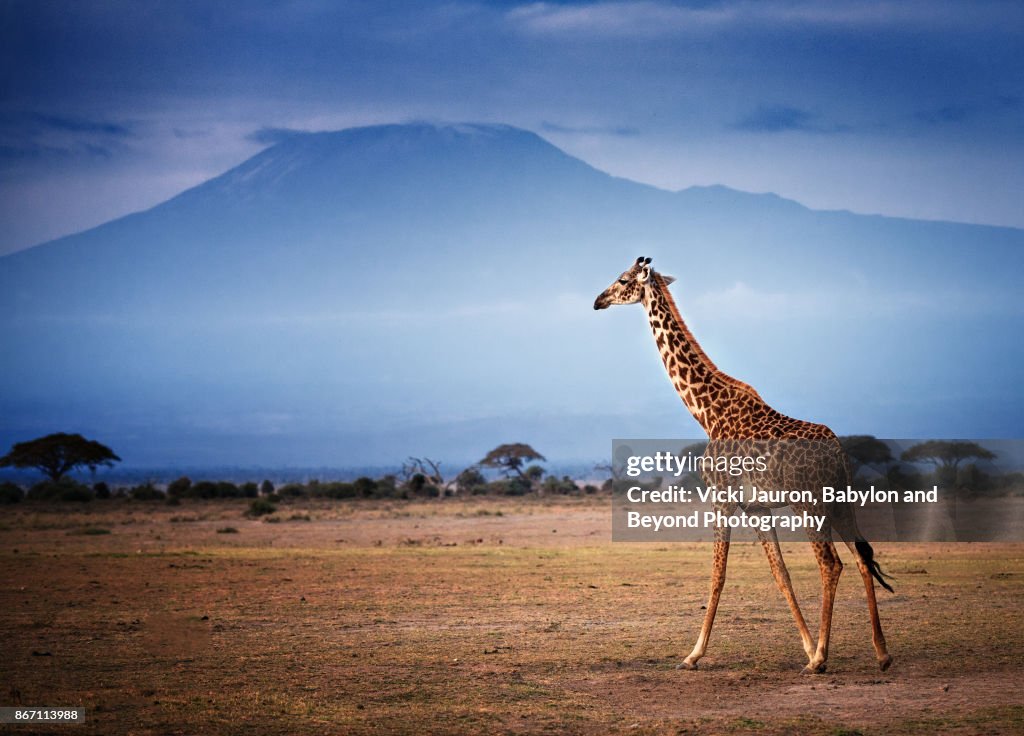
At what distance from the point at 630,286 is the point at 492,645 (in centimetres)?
494

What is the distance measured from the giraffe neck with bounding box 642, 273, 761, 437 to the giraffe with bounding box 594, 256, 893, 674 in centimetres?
1

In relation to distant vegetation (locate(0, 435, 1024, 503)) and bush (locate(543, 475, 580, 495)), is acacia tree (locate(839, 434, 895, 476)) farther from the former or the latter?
bush (locate(543, 475, 580, 495))

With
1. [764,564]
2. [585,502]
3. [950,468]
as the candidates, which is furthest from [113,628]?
[585,502]

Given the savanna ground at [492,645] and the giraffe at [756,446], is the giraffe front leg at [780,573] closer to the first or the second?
the giraffe at [756,446]

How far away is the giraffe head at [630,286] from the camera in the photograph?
41.8 feet

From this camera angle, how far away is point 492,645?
1396 centimetres

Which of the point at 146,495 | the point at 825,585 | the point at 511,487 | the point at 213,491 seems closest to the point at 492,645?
the point at 825,585

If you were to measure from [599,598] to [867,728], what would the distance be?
9658mm

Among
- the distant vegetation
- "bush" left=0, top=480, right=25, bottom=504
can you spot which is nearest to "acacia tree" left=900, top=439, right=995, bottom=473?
the distant vegetation

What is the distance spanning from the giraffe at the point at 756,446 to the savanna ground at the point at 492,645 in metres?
0.70

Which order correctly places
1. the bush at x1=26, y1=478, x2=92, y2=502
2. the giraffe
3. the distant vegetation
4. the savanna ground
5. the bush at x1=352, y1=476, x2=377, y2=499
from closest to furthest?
the savanna ground → the giraffe → the distant vegetation → the bush at x1=26, y1=478, x2=92, y2=502 → the bush at x1=352, y1=476, x2=377, y2=499

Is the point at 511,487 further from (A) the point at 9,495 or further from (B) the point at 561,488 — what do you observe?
(A) the point at 9,495

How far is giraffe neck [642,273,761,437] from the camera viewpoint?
40.3ft

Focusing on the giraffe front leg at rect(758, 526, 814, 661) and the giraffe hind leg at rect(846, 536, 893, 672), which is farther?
the giraffe front leg at rect(758, 526, 814, 661)
